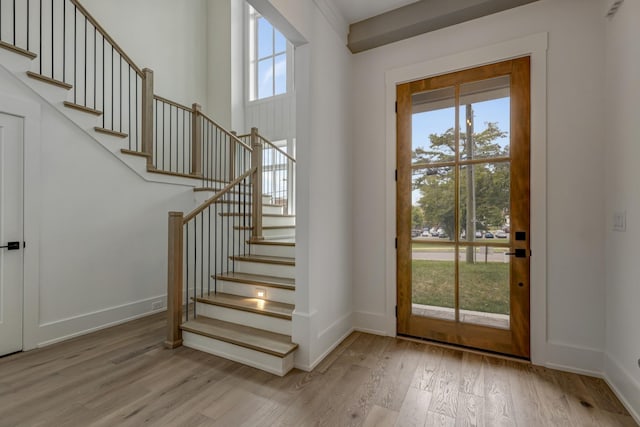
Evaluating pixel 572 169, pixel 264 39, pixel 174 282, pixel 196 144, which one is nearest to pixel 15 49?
pixel 196 144

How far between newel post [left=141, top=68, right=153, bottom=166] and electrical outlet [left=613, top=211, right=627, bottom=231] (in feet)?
14.6

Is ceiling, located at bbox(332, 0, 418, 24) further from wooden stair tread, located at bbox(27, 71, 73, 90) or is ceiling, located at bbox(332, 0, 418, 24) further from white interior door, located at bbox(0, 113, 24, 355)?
white interior door, located at bbox(0, 113, 24, 355)

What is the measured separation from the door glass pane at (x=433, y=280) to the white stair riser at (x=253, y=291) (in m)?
1.17

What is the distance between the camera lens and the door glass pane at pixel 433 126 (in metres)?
2.61

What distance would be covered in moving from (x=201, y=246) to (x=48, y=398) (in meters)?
2.02

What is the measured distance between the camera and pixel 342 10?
267 cm

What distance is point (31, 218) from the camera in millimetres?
2639

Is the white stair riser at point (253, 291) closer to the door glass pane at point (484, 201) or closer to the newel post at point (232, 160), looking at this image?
the door glass pane at point (484, 201)

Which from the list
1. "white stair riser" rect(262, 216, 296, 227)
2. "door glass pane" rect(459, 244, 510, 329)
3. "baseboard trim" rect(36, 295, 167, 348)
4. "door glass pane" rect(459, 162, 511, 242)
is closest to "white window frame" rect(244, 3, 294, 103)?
"white stair riser" rect(262, 216, 296, 227)

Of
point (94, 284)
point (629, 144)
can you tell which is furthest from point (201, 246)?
point (629, 144)

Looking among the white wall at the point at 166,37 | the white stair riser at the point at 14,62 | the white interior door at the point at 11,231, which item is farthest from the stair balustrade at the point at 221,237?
the white wall at the point at 166,37

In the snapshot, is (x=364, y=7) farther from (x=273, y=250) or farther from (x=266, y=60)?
(x=266, y=60)

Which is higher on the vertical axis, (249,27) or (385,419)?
(249,27)

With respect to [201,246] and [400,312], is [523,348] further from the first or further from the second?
[201,246]
